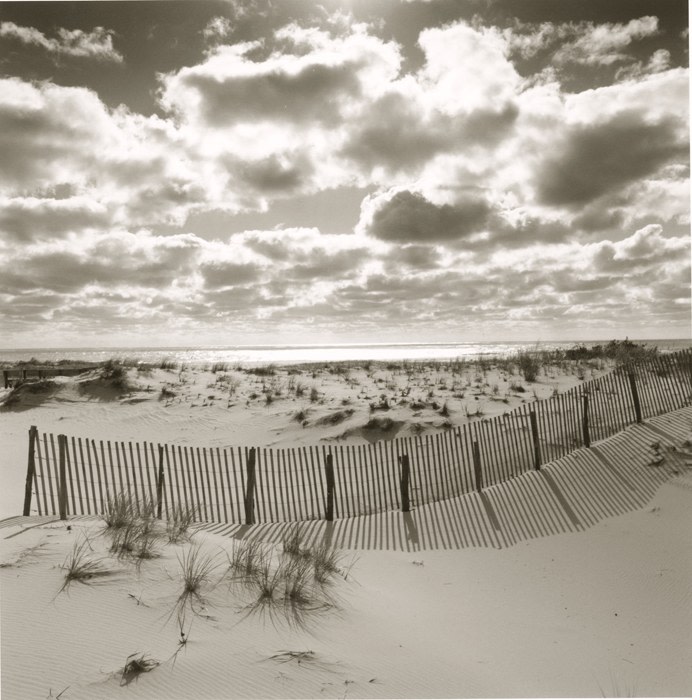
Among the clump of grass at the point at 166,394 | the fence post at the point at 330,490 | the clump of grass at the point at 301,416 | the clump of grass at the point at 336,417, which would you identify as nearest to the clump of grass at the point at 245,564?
the fence post at the point at 330,490

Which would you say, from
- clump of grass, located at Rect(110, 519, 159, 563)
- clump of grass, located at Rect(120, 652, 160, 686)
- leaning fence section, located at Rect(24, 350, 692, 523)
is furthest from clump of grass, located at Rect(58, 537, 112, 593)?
leaning fence section, located at Rect(24, 350, 692, 523)

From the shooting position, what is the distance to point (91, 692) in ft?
13.8

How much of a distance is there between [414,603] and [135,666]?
4.13 metres

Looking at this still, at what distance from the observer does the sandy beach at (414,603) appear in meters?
4.77

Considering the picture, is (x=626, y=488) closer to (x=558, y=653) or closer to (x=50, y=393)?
(x=558, y=653)

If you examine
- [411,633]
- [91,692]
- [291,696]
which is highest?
Answer: [91,692]

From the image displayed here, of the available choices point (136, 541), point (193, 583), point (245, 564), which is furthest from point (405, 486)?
point (193, 583)

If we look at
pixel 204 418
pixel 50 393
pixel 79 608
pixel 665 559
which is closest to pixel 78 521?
pixel 79 608

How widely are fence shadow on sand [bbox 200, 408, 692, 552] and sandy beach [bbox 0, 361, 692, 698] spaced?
43 millimetres

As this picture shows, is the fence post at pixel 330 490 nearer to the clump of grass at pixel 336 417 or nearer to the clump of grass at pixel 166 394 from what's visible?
the clump of grass at pixel 336 417

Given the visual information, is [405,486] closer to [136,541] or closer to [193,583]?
[136,541]

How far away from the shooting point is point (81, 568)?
6.11 m

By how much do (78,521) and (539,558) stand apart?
25.1ft

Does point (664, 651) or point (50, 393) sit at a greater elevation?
point (50, 393)
